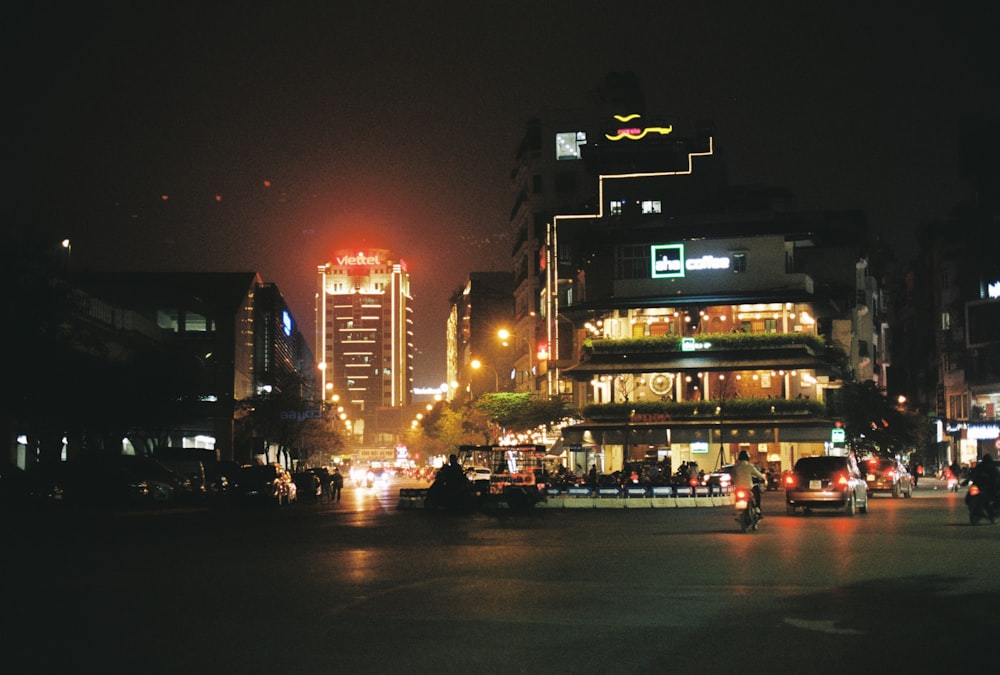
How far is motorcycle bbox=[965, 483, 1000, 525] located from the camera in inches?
1131

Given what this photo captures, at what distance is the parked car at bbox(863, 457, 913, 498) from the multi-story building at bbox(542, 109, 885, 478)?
17.9 m

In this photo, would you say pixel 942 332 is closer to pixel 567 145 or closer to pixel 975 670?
pixel 567 145

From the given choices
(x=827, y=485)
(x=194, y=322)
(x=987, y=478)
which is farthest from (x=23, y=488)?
(x=194, y=322)

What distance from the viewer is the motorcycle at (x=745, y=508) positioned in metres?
26.1

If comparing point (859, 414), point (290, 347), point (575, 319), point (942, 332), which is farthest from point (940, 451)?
point (290, 347)

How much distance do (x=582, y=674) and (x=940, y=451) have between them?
115 meters

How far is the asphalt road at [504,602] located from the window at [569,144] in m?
88.2

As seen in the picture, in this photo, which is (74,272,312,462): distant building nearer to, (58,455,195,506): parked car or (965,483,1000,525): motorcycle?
(58,455,195,506): parked car

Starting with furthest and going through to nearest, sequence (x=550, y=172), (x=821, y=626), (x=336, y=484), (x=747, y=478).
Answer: (x=550, y=172) < (x=336, y=484) < (x=747, y=478) < (x=821, y=626)

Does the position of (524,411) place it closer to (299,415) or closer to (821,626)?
(299,415)

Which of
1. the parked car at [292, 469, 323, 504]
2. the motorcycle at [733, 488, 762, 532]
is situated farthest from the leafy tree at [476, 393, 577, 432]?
the motorcycle at [733, 488, 762, 532]

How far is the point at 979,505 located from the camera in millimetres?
28688

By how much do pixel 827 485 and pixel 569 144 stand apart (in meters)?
80.1

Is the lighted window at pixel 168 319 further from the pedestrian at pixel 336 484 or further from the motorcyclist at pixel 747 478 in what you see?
the motorcyclist at pixel 747 478
